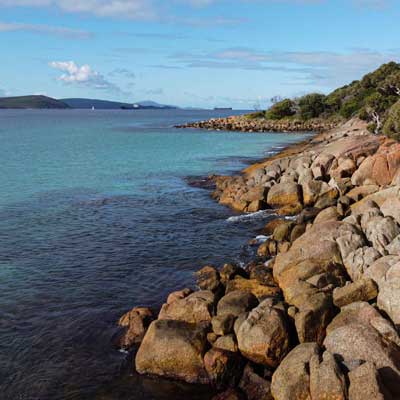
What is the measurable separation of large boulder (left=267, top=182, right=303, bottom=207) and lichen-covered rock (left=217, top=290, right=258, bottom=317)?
18.9m

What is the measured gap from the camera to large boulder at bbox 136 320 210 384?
1580cm

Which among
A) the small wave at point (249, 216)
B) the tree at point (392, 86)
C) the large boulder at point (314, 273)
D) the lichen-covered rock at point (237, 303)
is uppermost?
the tree at point (392, 86)

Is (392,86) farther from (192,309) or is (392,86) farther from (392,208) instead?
(192,309)

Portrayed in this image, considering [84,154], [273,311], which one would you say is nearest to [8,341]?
[273,311]

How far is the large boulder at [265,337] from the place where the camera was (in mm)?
15469

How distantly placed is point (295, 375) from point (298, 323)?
2.56 metres

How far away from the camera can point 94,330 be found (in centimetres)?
1939

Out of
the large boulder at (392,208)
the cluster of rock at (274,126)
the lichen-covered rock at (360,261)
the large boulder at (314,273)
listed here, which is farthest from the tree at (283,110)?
the lichen-covered rock at (360,261)

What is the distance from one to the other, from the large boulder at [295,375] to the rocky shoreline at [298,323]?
0.03 meters

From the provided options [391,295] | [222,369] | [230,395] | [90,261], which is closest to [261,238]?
[90,261]

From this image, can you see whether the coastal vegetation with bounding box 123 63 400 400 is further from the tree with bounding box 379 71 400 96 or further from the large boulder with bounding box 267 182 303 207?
the tree with bounding box 379 71 400 96

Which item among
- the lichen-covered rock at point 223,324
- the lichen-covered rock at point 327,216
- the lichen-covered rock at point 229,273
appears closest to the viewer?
the lichen-covered rock at point 223,324

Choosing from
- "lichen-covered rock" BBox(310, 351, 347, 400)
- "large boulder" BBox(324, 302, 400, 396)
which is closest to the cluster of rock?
"large boulder" BBox(324, 302, 400, 396)

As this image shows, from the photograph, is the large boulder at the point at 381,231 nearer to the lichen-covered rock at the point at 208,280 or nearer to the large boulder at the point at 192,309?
the lichen-covered rock at the point at 208,280
